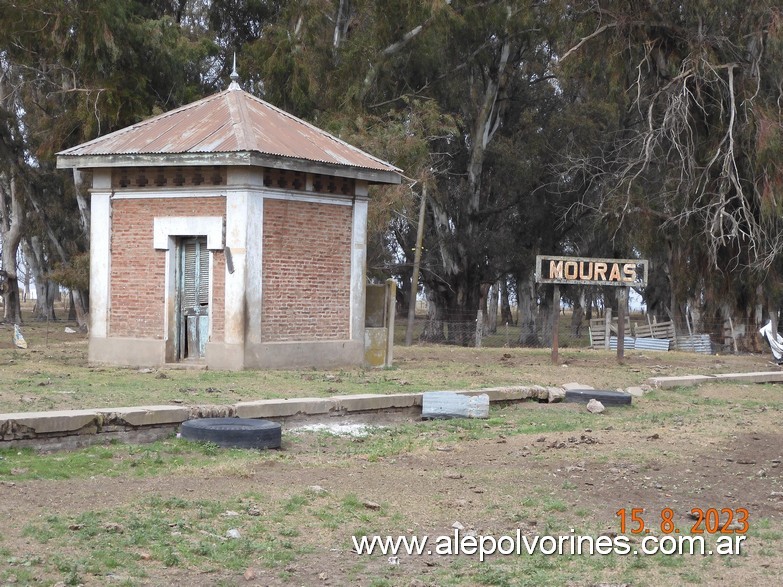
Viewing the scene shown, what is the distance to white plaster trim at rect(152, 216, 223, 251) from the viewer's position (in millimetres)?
20328

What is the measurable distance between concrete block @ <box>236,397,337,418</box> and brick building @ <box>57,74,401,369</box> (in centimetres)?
659

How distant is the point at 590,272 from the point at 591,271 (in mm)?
33

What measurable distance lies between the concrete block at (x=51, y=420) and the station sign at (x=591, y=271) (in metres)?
14.7

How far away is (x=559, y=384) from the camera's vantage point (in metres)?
19.1

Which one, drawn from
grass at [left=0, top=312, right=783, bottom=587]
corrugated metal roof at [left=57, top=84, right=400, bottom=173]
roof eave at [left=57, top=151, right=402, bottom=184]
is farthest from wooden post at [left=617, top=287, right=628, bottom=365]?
grass at [left=0, top=312, right=783, bottom=587]

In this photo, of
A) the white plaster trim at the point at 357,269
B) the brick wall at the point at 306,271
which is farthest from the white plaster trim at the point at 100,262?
the white plaster trim at the point at 357,269

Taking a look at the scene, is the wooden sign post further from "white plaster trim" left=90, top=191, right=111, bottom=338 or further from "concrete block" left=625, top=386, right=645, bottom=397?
"white plaster trim" left=90, top=191, right=111, bottom=338

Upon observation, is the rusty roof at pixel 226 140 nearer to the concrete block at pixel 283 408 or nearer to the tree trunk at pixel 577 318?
the concrete block at pixel 283 408

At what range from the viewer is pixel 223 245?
66.3 feet

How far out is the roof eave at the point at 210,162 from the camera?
64.4 ft

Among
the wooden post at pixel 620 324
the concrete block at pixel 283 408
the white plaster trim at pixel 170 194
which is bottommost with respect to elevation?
the concrete block at pixel 283 408

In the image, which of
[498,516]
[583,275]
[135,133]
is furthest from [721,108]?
[498,516]

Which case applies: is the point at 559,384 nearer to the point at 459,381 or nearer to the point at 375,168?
the point at 459,381

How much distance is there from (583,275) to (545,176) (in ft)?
60.7
